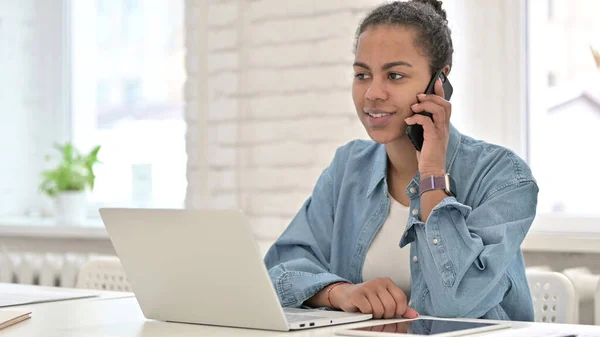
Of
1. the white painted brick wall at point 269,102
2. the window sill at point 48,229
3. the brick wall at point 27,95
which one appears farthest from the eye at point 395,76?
the brick wall at point 27,95

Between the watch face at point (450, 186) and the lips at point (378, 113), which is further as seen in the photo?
the lips at point (378, 113)

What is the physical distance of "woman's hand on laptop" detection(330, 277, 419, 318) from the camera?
171cm

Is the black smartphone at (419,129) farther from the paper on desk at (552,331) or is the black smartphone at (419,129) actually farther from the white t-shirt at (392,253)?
the paper on desk at (552,331)

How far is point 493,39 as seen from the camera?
298 cm

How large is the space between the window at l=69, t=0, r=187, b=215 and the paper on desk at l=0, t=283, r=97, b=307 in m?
1.59

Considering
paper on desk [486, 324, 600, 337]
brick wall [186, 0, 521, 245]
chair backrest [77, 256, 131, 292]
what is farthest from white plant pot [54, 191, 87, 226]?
paper on desk [486, 324, 600, 337]

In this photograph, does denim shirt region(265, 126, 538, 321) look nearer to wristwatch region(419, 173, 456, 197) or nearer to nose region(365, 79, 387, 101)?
wristwatch region(419, 173, 456, 197)

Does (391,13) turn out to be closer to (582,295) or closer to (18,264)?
(582,295)

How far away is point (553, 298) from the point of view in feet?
7.13

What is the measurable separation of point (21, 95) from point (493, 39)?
2.30 m

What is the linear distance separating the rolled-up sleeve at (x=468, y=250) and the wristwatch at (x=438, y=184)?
2.5 inches

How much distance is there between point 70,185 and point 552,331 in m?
2.86

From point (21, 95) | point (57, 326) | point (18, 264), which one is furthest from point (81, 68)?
point (57, 326)

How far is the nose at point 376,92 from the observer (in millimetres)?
1988
